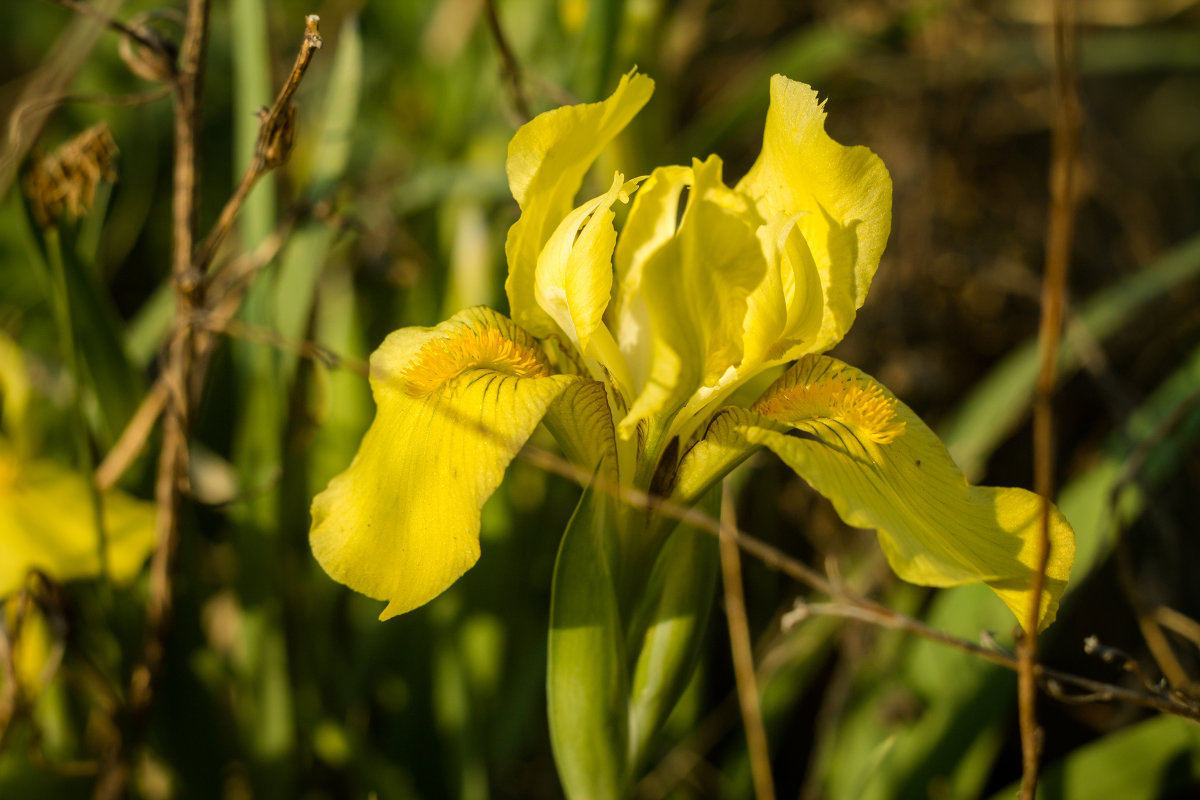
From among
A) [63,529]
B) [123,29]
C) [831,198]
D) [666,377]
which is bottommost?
[63,529]

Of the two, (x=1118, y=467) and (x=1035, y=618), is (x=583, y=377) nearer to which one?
(x=1035, y=618)

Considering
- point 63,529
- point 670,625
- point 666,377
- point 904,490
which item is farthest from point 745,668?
point 63,529

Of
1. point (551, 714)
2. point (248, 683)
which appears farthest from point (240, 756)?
point (551, 714)

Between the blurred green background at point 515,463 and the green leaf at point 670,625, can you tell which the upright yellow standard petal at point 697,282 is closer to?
the green leaf at point 670,625

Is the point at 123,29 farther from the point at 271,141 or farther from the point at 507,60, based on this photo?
the point at 507,60

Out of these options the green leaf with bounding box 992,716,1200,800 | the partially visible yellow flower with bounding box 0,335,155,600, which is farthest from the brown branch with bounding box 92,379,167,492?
the green leaf with bounding box 992,716,1200,800

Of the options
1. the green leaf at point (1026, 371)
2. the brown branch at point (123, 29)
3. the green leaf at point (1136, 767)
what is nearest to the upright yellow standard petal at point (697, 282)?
the brown branch at point (123, 29)
